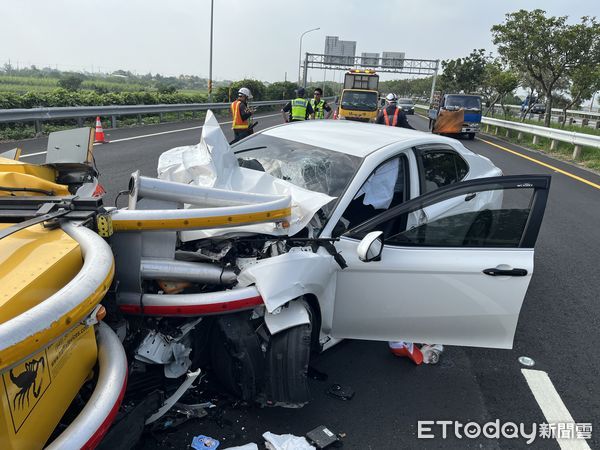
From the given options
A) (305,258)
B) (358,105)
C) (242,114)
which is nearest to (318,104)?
(242,114)

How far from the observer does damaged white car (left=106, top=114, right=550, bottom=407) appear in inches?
94.0

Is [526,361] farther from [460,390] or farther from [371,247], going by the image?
[371,247]

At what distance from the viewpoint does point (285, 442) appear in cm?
239

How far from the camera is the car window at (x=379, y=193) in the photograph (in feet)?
10.4

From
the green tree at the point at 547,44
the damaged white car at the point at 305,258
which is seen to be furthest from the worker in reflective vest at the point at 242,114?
the green tree at the point at 547,44

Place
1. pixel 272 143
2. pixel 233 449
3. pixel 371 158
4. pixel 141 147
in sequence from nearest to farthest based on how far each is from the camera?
pixel 233 449 < pixel 371 158 < pixel 272 143 < pixel 141 147

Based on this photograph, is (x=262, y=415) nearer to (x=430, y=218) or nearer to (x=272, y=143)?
(x=430, y=218)

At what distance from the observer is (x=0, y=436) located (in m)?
1.40

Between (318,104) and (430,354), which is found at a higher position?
(318,104)

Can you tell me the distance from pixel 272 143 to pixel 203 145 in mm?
794

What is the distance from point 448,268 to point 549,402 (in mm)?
1106

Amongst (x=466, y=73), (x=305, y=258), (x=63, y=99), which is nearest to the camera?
(x=305, y=258)

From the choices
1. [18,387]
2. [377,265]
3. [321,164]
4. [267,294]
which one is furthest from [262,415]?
[321,164]

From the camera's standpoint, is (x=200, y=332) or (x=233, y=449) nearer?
(x=233, y=449)
